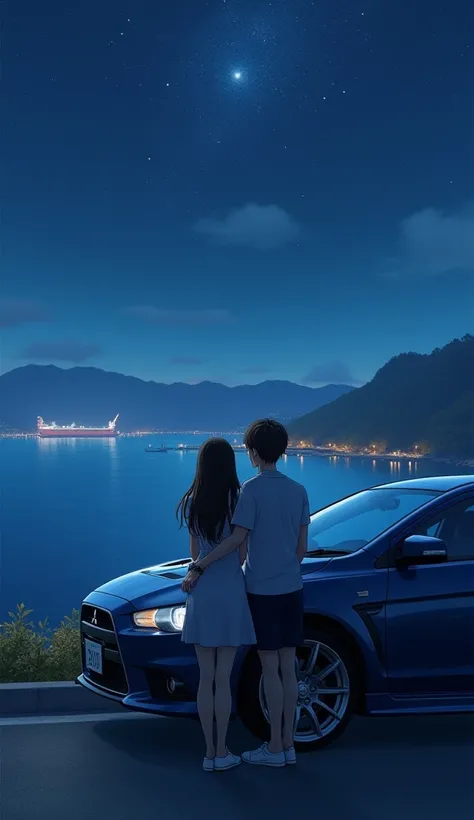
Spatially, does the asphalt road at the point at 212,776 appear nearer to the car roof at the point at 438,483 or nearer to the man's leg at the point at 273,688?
the man's leg at the point at 273,688

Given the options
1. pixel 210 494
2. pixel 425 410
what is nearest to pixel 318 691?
pixel 210 494

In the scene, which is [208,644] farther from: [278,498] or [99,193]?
[99,193]

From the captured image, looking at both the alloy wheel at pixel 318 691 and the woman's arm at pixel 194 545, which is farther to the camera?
the alloy wheel at pixel 318 691

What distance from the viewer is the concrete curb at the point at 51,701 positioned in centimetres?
650

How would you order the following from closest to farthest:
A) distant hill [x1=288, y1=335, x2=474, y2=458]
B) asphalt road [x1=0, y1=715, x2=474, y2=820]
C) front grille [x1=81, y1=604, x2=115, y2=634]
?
asphalt road [x1=0, y1=715, x2=474, y2=820] → front grille [x1=81, y1=604, x2=115, y2=634] → distant hill [x1=288, y1=335, x2=474, y2=458]

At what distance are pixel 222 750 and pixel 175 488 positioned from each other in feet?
585

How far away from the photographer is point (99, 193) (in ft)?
614

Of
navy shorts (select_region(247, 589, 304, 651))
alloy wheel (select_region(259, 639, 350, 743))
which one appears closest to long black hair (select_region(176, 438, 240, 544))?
navy shorts (select_region(247, 589, 304, 651))

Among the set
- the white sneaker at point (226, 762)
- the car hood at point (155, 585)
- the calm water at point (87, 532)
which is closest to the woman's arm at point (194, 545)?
the car hood at point (155, 585)

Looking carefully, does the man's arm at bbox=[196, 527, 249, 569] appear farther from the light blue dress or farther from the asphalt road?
the asphalt road

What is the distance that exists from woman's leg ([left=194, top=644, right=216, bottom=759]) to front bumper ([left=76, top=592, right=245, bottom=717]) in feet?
1.10

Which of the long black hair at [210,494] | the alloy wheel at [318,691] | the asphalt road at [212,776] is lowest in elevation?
the asphalt road at [212,776]

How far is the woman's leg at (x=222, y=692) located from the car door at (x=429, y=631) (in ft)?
3.44

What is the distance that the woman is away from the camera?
4941 millimetres
